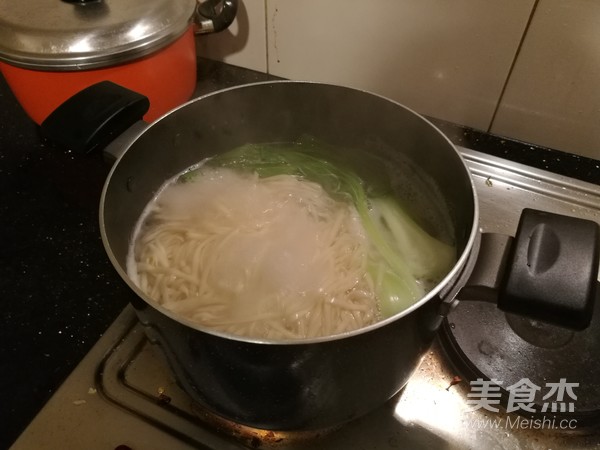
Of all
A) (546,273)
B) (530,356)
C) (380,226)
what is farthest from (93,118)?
(530,356)

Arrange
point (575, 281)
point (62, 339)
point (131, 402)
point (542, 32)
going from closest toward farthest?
point (575, 281) < point (131, 402) < point (62, 339) < point (542, 32)

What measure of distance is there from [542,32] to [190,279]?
87cm

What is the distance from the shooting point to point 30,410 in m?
0.79

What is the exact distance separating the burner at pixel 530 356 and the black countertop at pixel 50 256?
484 millimetres

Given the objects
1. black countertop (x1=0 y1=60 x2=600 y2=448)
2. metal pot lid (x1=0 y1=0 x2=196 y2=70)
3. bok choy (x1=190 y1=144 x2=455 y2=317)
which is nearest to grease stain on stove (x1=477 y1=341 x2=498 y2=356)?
Result: bok choy (x1=190 y1=144 x2=455 y2=317)

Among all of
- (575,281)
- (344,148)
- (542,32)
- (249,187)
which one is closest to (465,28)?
(542,32)

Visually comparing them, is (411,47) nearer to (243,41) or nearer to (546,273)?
(243,41)

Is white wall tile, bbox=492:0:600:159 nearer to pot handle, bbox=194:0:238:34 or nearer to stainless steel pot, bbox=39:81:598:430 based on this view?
stainless steel pot, bbox=39:81:598:430

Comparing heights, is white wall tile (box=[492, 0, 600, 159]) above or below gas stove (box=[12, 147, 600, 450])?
above

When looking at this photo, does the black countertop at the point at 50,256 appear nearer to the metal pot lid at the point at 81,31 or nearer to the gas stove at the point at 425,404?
the gas stove at the point at 425,404

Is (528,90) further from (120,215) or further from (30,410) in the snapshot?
(30,410)

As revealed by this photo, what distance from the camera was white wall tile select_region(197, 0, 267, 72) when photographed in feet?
4.22

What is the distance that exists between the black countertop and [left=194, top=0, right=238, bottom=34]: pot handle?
18cm

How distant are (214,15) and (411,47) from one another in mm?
489
